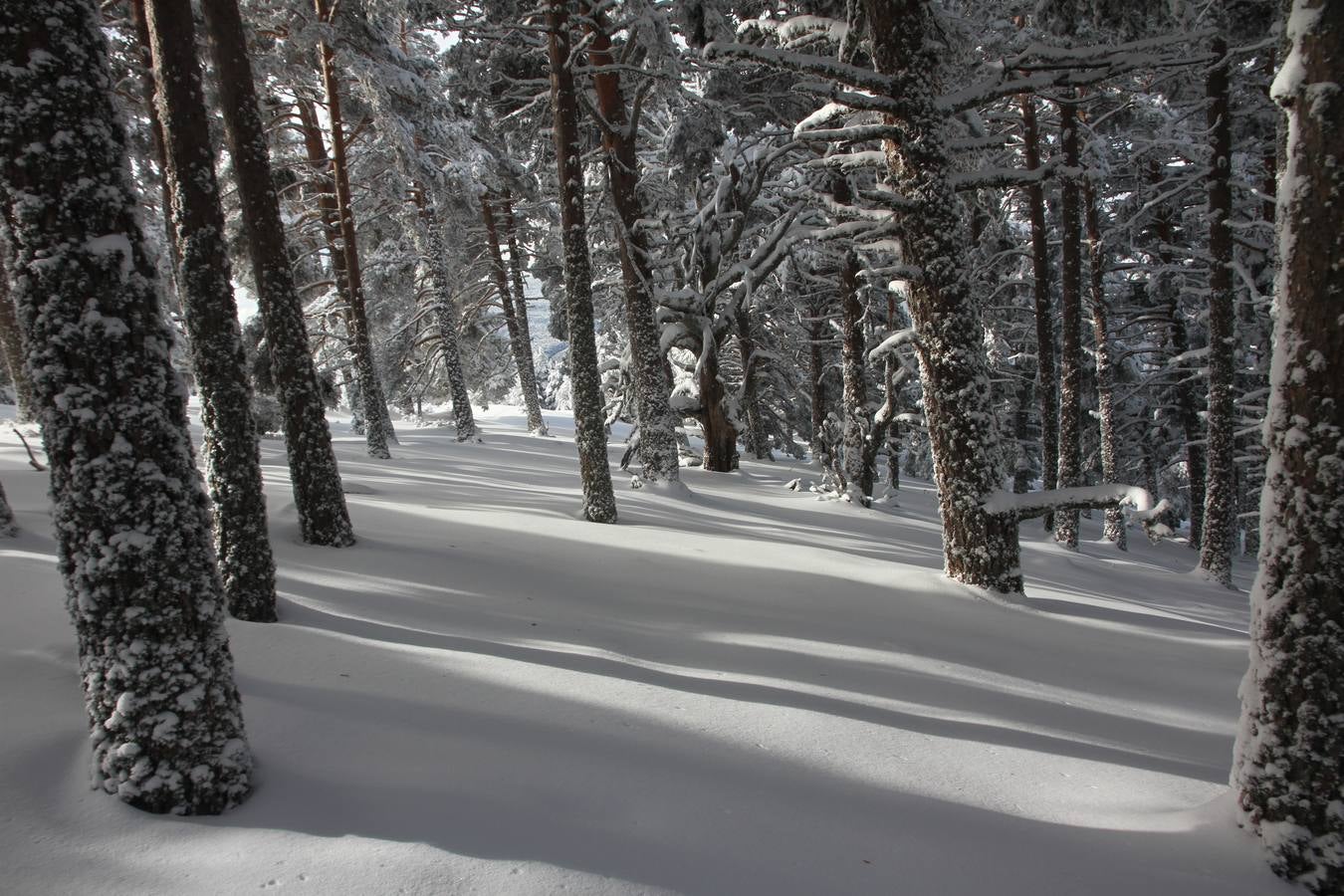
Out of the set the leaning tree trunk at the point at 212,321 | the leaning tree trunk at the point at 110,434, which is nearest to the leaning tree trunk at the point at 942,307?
the leaning tree trunk at the point at 212,321

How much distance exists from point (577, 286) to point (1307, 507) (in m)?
7.15

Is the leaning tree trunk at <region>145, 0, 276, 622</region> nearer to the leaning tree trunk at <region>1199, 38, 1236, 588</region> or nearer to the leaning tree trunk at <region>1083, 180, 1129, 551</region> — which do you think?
the leaning tree trunk at <region>1199, 38, 1236, 588</region>

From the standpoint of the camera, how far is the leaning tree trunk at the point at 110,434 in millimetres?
2580

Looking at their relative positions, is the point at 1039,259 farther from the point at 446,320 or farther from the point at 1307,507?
the point at 446,320

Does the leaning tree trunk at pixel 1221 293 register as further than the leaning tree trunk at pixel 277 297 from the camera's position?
Yes

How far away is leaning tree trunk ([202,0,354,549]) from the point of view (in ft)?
20.2

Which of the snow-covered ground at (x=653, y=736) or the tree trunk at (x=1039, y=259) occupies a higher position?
the tree trunk at (x=1039, y=259)

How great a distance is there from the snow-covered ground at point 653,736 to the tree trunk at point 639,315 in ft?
13.8

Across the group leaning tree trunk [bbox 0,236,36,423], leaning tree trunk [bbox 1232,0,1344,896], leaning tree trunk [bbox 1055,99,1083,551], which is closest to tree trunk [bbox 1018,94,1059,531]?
leaning tree trunk [bbox 1055,99,1083,551]

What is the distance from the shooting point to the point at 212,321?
5047 millimetres

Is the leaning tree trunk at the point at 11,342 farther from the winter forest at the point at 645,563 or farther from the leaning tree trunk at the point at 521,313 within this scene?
the leaning tree trunk at the point at 521,313

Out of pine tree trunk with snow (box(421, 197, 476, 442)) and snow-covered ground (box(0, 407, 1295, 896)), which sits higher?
pine tree trunk with snow (box(421, 197, 476, 442))

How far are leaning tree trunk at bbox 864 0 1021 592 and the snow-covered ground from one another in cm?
Result: 60

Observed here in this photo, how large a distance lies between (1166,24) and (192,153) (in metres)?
13.5
